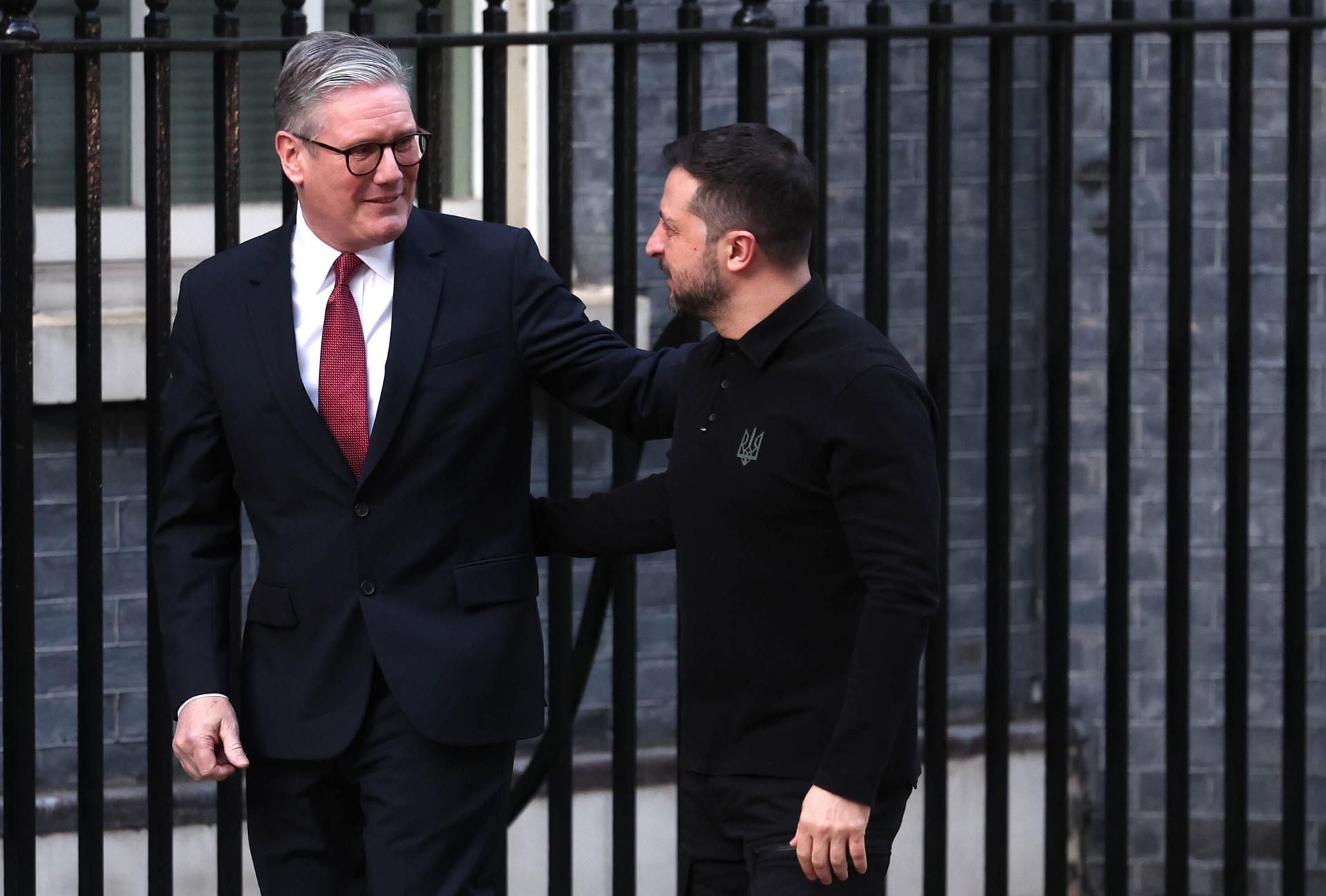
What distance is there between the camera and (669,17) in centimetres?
544

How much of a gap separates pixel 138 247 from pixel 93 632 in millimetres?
1828

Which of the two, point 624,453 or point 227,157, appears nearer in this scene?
point 227,157

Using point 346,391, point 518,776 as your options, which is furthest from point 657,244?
point 518,776

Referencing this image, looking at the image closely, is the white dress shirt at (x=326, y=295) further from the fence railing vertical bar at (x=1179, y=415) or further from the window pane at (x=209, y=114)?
the window pane at (x=209, y=114)

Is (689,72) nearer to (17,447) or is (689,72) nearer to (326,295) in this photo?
(326,295)

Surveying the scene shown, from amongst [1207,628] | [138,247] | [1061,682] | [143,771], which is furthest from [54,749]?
[1207,628]

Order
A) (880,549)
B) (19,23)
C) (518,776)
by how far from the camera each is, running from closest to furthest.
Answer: (880,549) → (19,23) → (518,776)

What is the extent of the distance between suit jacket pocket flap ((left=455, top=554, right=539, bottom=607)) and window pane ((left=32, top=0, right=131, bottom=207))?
2.59 meters

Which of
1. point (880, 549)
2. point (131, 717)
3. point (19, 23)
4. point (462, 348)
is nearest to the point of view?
point (880, 549)

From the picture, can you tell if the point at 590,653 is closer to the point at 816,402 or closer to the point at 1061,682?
the point at 1061,682

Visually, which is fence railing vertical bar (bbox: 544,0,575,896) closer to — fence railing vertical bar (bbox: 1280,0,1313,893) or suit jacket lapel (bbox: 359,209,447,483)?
suit jacket lapel (bbox: 359,209,447,483)

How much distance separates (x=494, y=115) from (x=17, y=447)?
105cm

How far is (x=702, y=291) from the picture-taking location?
278 centimetres

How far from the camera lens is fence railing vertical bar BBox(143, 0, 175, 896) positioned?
3523mm
